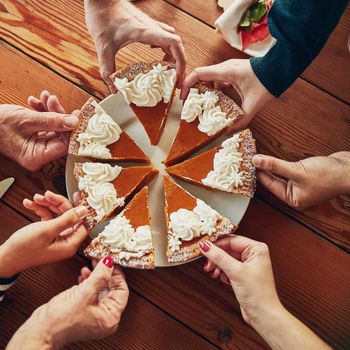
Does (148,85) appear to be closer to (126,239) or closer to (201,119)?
(201,119)

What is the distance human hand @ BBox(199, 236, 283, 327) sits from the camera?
2123 mm

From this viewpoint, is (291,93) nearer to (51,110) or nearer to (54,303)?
(51,110)

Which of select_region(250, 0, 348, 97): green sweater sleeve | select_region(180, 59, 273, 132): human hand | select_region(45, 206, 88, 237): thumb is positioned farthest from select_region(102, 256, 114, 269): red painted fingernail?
select_region(250, 0, 348, 97): green sweater sleeve

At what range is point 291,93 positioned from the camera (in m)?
2.69

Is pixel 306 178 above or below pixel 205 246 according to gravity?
above

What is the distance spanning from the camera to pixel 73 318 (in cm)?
196

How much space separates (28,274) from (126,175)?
2.50 ft

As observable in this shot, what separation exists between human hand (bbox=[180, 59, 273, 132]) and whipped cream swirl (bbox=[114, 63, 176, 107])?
94 mm

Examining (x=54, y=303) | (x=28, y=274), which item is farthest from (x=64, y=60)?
(x=54, y=303)

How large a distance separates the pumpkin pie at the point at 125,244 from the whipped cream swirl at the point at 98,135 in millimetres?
387

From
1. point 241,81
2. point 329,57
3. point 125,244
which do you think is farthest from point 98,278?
point 329,57

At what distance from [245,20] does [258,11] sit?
9 cm

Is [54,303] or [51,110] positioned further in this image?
[51,110]

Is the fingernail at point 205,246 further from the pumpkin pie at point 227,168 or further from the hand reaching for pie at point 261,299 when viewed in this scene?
the pumpkin pie at point 227,168
